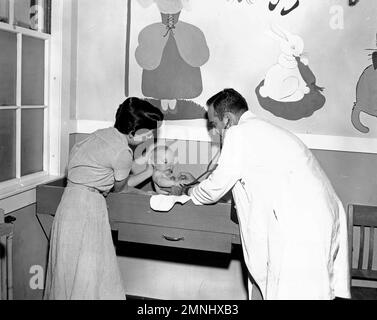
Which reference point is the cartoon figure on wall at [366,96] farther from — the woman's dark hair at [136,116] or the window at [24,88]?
the window at [24,88]

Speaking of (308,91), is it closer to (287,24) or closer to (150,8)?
(287,24)

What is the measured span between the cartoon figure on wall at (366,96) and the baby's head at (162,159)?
112 cm

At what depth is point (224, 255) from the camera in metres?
3.19

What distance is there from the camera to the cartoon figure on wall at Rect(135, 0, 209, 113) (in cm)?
311

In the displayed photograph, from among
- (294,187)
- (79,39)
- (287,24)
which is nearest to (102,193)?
(294,187)

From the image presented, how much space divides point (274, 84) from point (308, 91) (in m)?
0.21

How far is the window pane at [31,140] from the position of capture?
2912 millimetres

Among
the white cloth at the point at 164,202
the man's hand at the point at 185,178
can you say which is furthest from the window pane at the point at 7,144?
the man's hand at the point at 185,178

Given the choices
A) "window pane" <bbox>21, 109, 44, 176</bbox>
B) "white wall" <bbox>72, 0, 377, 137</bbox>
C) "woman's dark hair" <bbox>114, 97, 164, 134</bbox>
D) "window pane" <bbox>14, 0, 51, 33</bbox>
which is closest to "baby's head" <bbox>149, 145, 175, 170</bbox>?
"white wall" <bbox>72, 0, 377, 137</bbox>

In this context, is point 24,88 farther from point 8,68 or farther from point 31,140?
point 31,140

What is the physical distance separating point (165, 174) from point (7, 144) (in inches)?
35.8

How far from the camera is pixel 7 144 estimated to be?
2.75m

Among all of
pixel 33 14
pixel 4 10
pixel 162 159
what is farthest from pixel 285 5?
pixel 4 10
